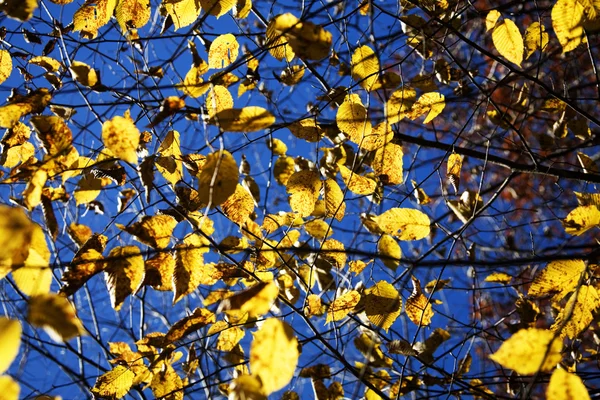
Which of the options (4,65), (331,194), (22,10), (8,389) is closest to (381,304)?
(331,194)

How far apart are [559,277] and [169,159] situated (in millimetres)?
873

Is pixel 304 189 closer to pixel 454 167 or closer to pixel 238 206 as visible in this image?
pixel 238 206

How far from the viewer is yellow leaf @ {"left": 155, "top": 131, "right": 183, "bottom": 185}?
1.11 m

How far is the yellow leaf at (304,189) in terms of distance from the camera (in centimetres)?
120

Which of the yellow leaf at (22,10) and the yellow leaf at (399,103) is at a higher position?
the yellow leaf at (399,103)

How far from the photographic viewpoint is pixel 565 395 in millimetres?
678

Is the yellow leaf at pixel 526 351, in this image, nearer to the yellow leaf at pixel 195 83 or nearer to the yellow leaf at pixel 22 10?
the yellow leaf at pixel 195 83

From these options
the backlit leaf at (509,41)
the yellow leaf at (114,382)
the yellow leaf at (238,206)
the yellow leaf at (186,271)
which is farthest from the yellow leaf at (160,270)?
the backlit leaf at (509,41)

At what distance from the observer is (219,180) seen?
0.84 m

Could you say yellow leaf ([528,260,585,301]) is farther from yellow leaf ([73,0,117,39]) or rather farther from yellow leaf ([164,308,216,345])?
yellow leaf ([73,0,117,39])

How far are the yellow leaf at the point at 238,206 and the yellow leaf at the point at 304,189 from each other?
0.36 ft

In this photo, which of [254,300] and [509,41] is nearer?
[254,300]

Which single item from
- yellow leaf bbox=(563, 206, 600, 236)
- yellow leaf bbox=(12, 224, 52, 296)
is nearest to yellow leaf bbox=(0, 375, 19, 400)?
yellow leaf bbox=(12, 224, 52, 296)

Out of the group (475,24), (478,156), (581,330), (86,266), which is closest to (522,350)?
(581,330)
